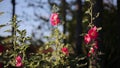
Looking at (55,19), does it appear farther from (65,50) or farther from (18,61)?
(18,61)

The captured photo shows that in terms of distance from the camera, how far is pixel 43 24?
88.9 feet

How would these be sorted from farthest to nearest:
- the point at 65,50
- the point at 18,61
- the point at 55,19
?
1. the point at 55,19
2. the point at 65,50
3. the point at 18,61

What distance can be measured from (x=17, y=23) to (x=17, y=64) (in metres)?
0.89

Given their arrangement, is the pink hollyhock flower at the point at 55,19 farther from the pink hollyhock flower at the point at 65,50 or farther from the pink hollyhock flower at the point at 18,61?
the pink hollyhock flower at the point at 18,61

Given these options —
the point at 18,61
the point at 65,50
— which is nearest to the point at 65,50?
the point at 65,50

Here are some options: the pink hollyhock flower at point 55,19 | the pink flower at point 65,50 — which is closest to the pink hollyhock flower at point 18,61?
the pink flower at point 65,50

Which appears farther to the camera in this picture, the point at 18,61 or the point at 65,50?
the point at 65,50

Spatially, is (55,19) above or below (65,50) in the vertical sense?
above

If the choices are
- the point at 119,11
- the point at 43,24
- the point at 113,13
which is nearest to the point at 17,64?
the point at 119,11

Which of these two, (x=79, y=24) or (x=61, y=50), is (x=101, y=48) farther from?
(x=79, y=24)

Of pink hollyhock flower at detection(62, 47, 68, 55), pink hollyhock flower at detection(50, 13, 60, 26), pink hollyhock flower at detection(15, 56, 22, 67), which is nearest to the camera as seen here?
pink hollyhock flower at detection(15, 56, 22, 67)

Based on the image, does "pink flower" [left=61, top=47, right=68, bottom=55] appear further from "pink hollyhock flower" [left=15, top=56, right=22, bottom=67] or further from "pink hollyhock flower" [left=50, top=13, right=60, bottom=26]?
"pink hollyhock flower" [left=15, top=56, right=22, bottom=67]

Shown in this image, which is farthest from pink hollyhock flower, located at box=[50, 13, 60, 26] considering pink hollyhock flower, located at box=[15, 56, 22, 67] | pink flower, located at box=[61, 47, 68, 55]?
pink hollyhock flower, located at box=[15, 56, 22, 67]

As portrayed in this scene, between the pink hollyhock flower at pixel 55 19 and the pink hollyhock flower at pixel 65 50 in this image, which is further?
the pink hollyhock flower at pixel 55 19
